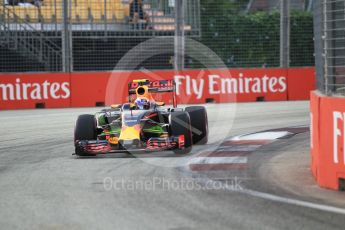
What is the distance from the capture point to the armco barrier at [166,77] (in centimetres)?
2017

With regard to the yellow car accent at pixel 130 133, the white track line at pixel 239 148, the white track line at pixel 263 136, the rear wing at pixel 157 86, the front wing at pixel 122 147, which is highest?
the rear wing at pixel 157 86

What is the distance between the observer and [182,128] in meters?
10.7

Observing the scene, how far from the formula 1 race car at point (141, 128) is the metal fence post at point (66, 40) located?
8786mm

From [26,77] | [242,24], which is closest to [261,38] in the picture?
[242,24]

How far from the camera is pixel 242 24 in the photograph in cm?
2175

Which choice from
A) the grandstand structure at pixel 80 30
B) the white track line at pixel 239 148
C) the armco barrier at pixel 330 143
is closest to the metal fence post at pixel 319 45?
the armco barrier at pixel 330 143

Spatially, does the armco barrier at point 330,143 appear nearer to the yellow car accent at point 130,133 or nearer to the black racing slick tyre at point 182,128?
the black racing slick tyre at point 182,128

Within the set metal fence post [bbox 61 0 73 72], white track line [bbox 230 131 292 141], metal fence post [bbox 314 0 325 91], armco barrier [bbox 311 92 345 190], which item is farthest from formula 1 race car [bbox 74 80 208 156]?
metal fence post [bbox 61 0 73 72]

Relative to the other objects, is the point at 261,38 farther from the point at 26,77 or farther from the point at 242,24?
the point at 26,77

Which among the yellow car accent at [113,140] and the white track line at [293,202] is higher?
the yellow car accent at [113,140]

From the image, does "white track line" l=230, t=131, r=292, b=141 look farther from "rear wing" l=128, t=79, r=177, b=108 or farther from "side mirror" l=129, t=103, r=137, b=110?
"side mirror" l=129, t=103, r=137, b=110

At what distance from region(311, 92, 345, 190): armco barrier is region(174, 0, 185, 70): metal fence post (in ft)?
41.4

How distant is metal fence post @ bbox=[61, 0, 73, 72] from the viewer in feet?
66.8

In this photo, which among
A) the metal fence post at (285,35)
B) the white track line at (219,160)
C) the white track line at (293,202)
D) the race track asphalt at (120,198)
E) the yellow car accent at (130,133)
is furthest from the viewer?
the metal fence post at (285,35)
